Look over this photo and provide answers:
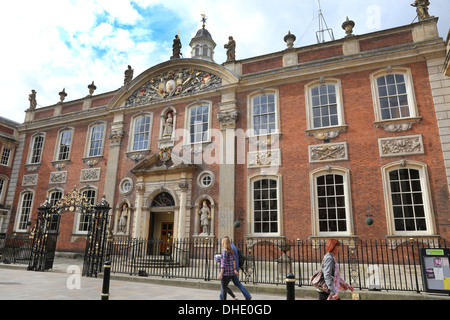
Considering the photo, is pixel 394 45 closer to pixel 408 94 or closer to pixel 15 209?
pixel 408 94

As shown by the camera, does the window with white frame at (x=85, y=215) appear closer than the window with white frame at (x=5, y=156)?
Yes

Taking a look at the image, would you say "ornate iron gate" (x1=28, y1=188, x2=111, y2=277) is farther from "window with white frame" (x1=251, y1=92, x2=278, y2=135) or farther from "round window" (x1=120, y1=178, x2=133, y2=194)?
"window with white frame" (x1=251, y1=92, x2=278, y2=135)

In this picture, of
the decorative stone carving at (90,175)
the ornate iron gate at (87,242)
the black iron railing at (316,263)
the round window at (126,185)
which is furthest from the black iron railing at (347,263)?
the decorative stone carving at (90,175)

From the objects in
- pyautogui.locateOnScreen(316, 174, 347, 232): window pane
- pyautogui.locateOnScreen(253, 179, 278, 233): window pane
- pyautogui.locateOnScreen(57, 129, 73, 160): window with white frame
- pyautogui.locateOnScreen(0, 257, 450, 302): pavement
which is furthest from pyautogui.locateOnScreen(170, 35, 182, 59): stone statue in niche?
pyautogui.locateOnScreen(0, 257, 450, 302): pavement

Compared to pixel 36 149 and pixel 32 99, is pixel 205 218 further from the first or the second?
pixel 32 99

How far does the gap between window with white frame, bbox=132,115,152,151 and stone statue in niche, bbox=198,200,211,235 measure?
5468 mm

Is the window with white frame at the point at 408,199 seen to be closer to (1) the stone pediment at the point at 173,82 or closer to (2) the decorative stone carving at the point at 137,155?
(1) the stone pediment at the point at 173,82

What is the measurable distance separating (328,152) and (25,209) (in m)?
20.0

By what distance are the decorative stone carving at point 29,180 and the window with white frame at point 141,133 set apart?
27.1 feet

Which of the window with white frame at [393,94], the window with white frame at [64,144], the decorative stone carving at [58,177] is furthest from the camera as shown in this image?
the window with white frame at [64,144]

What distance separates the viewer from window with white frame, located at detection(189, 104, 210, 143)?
16906 mm

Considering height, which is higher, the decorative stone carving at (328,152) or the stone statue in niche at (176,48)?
the stone statue in niche at (176,48)

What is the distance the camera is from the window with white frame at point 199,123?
16.9 meters

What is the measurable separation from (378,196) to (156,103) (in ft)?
42.9
